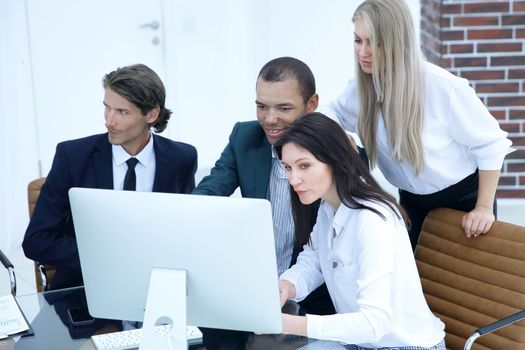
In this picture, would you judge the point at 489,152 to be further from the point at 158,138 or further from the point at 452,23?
the point at 452,23

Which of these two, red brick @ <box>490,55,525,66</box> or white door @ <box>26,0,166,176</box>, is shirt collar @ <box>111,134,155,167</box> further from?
red brick @ <box>490,55,525,66</box>

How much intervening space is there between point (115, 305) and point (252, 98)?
3756 mm

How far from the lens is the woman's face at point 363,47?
2.73 metres

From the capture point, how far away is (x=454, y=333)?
272 cm

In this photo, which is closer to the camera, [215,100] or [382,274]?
[382,274]

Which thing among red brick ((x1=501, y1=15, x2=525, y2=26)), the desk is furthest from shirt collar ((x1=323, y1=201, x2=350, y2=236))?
red brick ((x1=501, y1=15, x2=525, y2=26))

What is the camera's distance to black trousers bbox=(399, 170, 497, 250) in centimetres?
296

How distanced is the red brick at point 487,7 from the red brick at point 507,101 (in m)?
0.51

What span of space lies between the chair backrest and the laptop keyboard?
0.85 metres

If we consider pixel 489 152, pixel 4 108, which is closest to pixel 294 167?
pixel 489 152

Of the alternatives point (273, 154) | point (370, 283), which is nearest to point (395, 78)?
point (273, 154)

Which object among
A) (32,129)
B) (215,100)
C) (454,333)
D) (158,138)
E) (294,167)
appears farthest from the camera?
(215,100)

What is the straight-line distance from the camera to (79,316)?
2.48 meters

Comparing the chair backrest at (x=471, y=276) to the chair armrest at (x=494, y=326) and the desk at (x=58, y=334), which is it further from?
the desk at (x=58, y=334)
